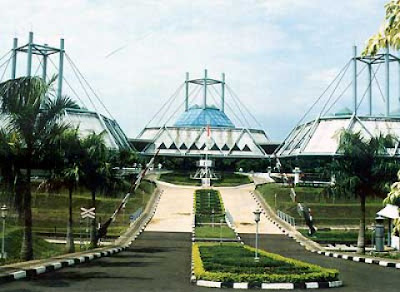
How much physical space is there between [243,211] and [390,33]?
4404 cm

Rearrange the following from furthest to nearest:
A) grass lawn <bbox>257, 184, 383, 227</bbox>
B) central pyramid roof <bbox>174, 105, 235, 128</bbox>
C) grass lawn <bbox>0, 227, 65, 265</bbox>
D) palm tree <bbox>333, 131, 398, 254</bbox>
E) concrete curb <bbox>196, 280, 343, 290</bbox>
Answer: central pyramid roof <bbox>174, 105, 235, 128</bbox> → grass lawn <bbox>257, 184, 383, 227</bbox> → palm tree <bbox>333, 131, 398, 254</bbox> → grass lawn <bbox>0, 227, 65, 265</bbox> → concrete curb <bbox>196, 280, 343, 290</bbox>

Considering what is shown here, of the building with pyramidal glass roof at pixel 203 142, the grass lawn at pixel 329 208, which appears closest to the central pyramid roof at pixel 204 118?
the building with pyramidal glass roof at pixel 203 142

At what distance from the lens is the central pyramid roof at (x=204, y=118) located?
398 feet

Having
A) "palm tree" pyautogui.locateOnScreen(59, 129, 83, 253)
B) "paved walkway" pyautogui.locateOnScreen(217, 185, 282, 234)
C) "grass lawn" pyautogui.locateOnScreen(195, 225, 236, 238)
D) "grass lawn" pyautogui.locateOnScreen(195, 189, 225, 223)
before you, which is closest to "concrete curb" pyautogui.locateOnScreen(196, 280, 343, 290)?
"palm tree" pyautogui.locateOnScreen(59, 129, 83, 253)

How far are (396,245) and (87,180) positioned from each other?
1591 cm

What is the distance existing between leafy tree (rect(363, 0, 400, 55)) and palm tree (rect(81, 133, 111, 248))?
21.0 metres

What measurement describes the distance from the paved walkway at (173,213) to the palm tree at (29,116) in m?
20.3

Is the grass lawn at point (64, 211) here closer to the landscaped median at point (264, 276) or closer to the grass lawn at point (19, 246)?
the grass lawn at point (19, 246)

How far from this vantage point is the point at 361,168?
89.8 ft

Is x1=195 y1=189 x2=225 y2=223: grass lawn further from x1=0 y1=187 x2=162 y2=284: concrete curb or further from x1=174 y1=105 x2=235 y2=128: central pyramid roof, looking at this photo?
x1=174 y1=105 x2=235 y2=128: central pyramid roof

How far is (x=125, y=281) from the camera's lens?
14008 millimetres

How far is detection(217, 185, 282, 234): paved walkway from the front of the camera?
130ft

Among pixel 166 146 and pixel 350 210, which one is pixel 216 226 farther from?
pixel 166 146

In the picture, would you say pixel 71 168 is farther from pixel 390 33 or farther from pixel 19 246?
pixel 390 33
